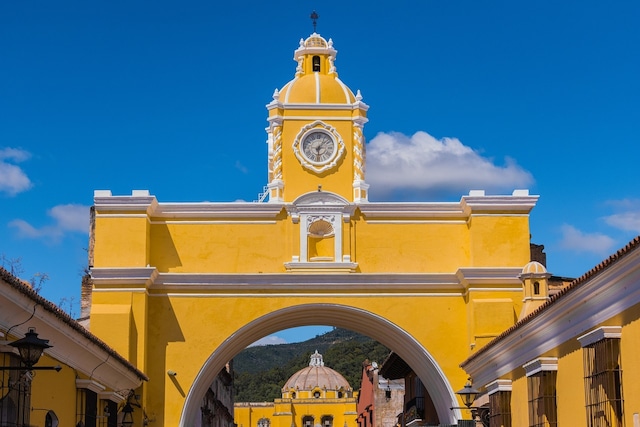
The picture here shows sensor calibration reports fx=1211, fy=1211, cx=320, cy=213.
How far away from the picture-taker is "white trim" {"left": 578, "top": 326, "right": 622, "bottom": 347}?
13.5 metres

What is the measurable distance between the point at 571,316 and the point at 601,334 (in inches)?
62.5

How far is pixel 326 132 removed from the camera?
1085 inches

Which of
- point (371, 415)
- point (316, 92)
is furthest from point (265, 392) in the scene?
point (316, 92)

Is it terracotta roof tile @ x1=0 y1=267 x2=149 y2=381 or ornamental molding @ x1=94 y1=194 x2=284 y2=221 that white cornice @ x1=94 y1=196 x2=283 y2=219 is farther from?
terracotta roof tile @ x1=0 y1=267 x2=149 y2=381

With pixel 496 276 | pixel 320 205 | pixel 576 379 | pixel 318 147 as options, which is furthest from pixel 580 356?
pixel 318 147

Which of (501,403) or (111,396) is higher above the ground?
(111,396)

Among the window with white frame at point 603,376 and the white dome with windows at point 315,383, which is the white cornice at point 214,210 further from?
the white dome with windows at point 315,383

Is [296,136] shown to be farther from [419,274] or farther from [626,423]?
[626,423]

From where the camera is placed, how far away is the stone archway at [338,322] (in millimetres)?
26578

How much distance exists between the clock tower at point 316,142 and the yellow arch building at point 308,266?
48 mm

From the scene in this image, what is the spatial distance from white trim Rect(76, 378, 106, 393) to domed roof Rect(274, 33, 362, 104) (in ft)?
31.4

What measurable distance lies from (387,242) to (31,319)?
13.1 meters

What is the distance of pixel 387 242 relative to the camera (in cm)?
2706

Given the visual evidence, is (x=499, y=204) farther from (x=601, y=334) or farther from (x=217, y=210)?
(x=601, y=334)
